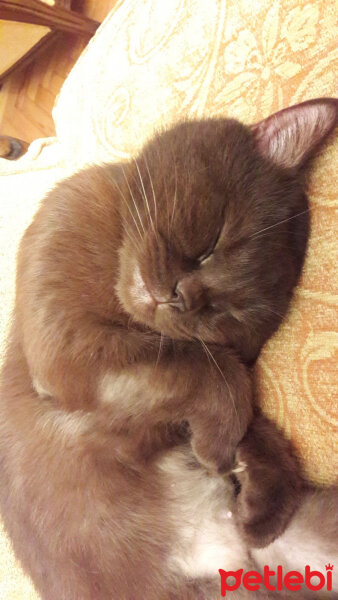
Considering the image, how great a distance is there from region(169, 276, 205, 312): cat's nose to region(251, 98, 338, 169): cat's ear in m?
0.33

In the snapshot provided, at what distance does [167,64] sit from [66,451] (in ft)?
3.11

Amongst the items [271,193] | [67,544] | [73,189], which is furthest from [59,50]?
[67,544]

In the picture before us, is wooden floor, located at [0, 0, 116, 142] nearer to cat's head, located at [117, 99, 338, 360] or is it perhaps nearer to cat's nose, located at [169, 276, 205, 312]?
cat's head, located at [117, 99, 338, 360]

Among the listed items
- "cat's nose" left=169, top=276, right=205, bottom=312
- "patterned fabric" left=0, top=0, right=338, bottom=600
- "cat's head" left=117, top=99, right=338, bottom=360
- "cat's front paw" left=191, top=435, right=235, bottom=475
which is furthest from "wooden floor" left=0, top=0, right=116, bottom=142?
Result: "cat's front paw" left=191, top=435, right=235, bottom=475

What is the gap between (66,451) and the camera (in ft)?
3.39

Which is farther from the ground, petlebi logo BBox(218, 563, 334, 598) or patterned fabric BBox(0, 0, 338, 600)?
patterned fabric BBox(0, 0, 338, 600)

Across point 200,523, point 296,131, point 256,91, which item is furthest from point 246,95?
point 200,523

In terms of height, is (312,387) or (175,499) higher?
(312,387)

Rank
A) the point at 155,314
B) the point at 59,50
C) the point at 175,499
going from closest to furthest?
the point at 155,314 → the point at 175,499 → the point at 59,50

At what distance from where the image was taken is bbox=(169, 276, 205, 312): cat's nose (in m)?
0.89

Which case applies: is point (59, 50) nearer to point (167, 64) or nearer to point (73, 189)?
point (167, 64)

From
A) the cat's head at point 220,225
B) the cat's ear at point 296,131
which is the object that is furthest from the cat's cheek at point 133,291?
the cat's ear at point 296,131

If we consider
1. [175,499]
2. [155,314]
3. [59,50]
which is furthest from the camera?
[59,50]

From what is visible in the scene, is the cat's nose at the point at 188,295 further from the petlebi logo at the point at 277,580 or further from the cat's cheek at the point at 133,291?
the petlebi logo at the point at 277,580
